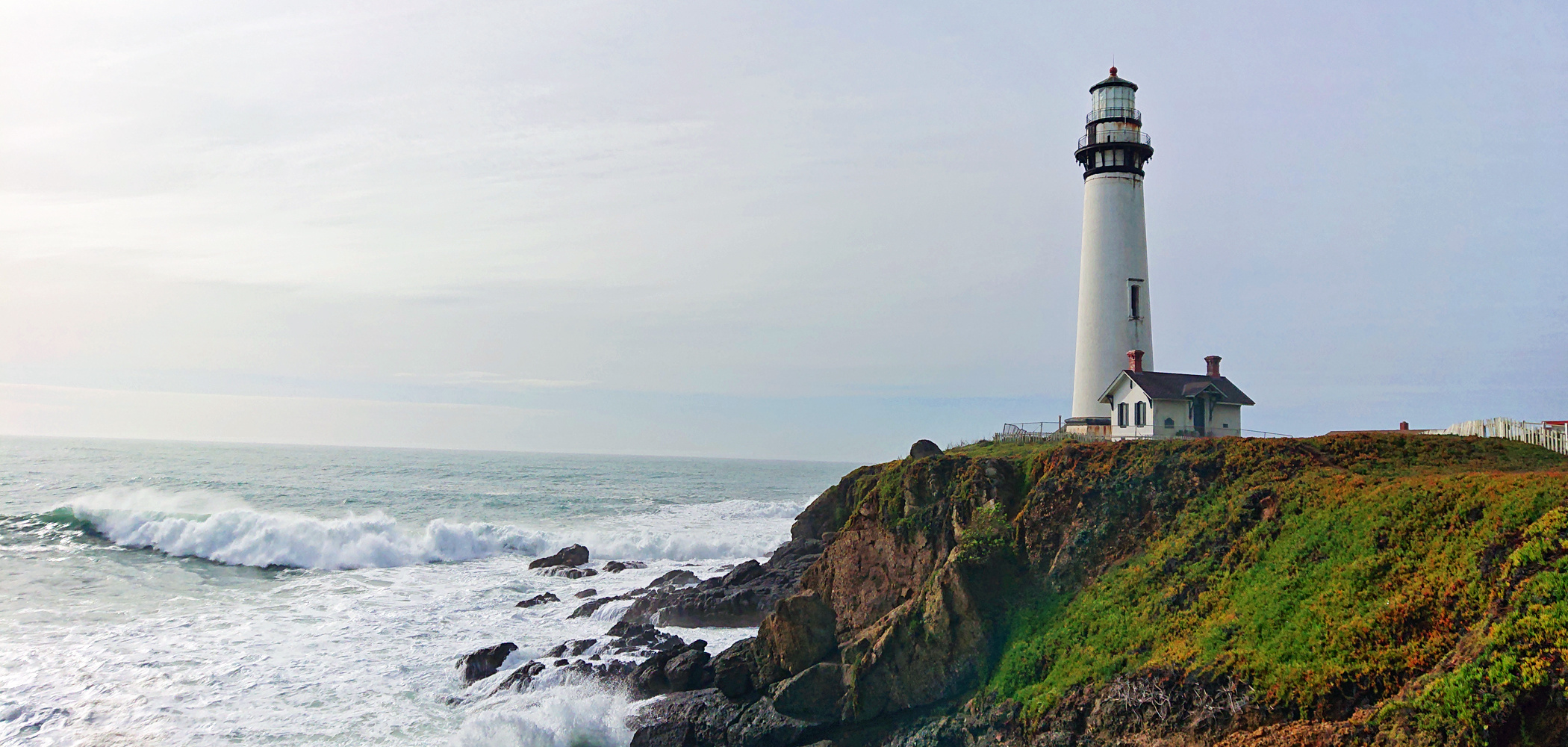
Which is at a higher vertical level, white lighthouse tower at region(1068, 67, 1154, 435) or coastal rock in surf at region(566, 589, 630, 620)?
white lighthouse tower at region(1068, 67, 1154, 435)

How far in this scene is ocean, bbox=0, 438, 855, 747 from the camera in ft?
51.5

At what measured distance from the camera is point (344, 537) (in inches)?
1372

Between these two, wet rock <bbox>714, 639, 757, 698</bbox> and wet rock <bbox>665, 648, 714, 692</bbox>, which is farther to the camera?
wet rock <bbox>665, 648, 714, 692</bbox>

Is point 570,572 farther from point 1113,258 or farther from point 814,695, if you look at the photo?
point 1113,258

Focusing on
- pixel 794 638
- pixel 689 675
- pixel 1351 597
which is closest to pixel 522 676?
pixel 689 675

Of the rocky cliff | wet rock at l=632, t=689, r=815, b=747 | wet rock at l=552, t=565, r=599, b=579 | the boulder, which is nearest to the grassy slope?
the rocky cliff

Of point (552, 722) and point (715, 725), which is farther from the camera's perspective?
point (552, 722)

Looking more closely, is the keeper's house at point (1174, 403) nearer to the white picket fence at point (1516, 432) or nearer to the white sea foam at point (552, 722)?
the white picket fence at point (1516, 432)

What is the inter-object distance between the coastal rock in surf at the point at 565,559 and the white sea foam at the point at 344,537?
3286 mm

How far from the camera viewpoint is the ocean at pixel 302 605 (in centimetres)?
1570

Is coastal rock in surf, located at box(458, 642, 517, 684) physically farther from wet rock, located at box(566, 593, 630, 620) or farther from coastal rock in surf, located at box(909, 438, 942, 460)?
coastal rock in surf, located at box(909, 438, 942, 460)

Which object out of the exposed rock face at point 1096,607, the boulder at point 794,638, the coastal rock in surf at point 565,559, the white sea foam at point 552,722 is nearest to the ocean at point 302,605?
the white sea foam at point 552,722

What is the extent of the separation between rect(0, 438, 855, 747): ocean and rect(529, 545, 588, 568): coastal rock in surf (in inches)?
23.7

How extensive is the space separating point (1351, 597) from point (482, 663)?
16.3 meters
